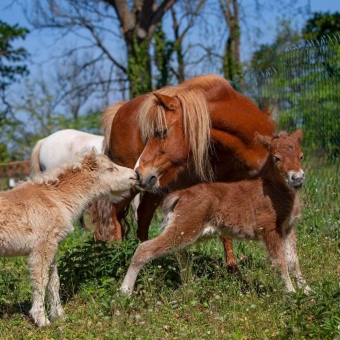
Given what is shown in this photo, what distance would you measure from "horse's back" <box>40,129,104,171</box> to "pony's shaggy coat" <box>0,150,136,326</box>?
3.96 m

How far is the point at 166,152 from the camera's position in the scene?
5.76m

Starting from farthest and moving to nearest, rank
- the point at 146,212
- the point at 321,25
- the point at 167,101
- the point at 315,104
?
the point at 321,25, the point at 315,104, the point at 146,212, the point at 167,101

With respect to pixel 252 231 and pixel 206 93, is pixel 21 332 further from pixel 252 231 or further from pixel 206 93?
pixel 206 93

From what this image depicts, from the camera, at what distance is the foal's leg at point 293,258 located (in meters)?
5.14

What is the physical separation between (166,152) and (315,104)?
326cm

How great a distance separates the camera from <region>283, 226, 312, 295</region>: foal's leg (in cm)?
514

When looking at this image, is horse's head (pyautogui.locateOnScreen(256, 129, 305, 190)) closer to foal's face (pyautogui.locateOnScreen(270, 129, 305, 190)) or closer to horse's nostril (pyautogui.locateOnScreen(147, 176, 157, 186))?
foal's face (pyautogui.locateOnScreen(270, 129, 305, 190))

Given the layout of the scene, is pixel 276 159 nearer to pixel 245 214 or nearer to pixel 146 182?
pixel 245 214

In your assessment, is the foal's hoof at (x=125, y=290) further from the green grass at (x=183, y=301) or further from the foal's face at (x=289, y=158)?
the foal's face at (x=289, y=158)

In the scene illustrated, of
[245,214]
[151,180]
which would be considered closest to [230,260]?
[245,214]

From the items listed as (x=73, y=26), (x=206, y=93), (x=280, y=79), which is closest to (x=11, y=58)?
(x=73, y=26)

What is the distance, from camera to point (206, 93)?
623 centimetres

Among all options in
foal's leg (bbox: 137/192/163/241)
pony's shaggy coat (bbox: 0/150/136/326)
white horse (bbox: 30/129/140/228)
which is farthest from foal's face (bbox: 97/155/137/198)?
white horse (bbox: 30/129/140/228)

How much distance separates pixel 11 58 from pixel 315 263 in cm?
1781
